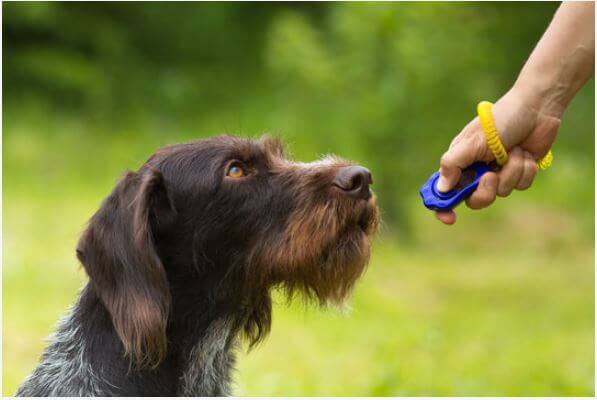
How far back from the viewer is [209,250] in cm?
409

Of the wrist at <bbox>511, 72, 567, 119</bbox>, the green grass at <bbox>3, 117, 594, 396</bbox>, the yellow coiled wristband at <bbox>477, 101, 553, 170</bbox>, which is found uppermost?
the wrist at <bbox>511, 72, 567, 119</bbox>

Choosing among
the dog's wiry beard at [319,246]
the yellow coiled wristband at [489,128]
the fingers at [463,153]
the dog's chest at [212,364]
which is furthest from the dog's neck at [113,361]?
the yellow coiled wristband at [489,128]

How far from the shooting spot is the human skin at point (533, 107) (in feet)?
13.1

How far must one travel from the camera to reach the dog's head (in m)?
4.03

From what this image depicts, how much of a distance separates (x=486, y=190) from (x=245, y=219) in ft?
3.35

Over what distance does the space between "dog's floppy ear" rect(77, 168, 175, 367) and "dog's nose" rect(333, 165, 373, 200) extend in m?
0.81

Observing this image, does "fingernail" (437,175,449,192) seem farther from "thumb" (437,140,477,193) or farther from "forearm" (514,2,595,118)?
"forearm" (514,2,595,118)

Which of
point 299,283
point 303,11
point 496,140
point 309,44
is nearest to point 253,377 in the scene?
point 299,283

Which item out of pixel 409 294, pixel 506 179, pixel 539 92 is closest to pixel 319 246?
pixel 506 179

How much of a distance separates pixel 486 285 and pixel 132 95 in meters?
7.73

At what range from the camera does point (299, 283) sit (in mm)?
4184

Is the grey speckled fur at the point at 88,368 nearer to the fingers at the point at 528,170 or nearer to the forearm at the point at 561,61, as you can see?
the fingers at the point at 528,170

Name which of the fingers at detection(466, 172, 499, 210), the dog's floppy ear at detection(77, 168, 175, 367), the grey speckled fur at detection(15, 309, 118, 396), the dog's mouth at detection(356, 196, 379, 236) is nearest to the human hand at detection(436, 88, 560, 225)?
the fingers at detection(466, 172, 499, 210)

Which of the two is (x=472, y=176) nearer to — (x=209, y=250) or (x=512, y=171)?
(x=512, y=171)
